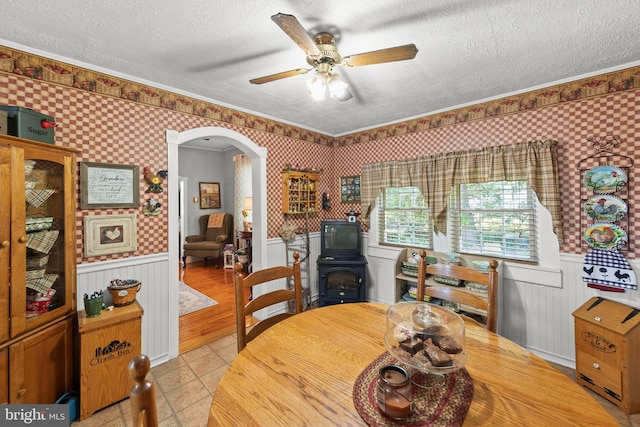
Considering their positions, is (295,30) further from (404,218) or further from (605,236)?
(605,236)

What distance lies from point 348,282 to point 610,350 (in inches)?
93.4

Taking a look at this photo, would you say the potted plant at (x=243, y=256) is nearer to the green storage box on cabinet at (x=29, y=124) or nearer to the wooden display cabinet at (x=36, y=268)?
the wooden display cabinet at (x=36, y=268)

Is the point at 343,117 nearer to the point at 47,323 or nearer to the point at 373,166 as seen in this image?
the point at 373,166

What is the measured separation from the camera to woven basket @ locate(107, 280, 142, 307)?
2.17 meters

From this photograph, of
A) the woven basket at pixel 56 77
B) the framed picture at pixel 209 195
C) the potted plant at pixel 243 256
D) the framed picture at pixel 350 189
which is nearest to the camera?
the woven basket at pixel 56 77

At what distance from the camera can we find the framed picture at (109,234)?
86.4 inches

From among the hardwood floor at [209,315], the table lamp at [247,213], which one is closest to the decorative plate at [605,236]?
the hardwood floor at [209,315]

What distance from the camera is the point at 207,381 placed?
229 cm

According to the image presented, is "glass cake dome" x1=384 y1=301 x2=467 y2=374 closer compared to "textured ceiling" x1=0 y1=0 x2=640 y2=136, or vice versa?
"glass cake dome" x1=384 y1=301 x2=467 y2=374

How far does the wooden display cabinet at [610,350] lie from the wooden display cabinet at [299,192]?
298 cm

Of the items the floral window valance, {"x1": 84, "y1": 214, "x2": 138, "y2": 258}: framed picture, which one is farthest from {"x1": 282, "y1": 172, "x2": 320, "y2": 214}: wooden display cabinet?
{"x1": 84, "y1": 214, "x2": 138, "y2": 258}: framed picture

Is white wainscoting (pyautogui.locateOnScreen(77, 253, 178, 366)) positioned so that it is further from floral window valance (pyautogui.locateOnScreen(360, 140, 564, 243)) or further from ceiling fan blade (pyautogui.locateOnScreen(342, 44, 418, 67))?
floral window valance (pyautogui.locateOnScreen(360, 140, 564, 243))

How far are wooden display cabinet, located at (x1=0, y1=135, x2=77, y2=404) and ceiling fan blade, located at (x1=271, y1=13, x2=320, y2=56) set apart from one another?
1759 millimetres

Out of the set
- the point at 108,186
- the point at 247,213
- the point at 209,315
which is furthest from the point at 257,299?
the point at 247,213
